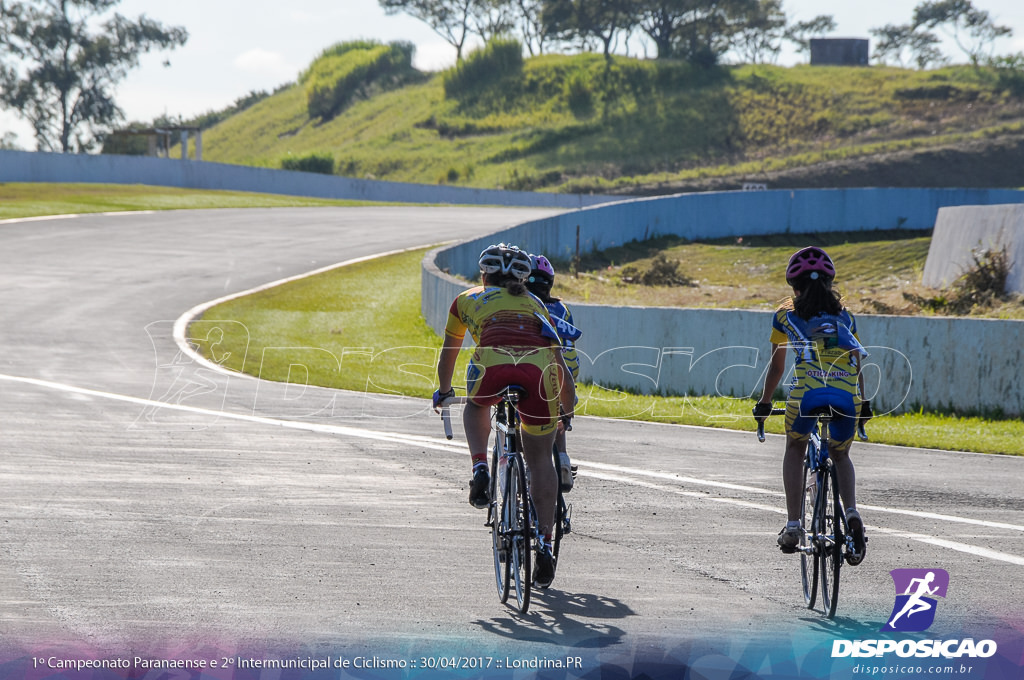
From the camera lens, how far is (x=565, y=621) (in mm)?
6145

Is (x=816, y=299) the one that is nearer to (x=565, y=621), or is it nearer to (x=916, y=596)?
(x=916, y=596)

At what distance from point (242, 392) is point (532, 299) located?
361 inches

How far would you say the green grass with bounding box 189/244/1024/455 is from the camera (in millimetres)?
14109

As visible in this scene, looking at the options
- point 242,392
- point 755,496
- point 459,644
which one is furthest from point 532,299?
point 242,392

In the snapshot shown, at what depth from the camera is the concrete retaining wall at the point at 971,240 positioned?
22562mm

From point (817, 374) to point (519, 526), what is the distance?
1838 mm

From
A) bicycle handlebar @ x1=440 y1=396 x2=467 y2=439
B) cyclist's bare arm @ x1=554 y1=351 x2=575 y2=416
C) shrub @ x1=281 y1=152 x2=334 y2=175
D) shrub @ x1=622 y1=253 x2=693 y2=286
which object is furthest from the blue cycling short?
shrub @ x1=281 y1=152 x2=334 y2=175

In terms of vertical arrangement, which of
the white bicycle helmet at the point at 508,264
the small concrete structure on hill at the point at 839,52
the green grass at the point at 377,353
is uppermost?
the small concrete structure on hill at the point at 839,52

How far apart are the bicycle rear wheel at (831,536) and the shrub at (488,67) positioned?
108 m

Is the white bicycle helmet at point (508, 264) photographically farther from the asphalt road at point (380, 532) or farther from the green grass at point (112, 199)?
the green grass at point (112, 199)

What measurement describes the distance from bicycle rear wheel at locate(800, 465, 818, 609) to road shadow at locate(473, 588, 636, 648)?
40.2 inches

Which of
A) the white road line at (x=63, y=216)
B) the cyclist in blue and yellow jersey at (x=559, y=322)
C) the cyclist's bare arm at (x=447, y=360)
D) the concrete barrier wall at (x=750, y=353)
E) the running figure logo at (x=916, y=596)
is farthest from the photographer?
the white road line at (x=63, y=216)

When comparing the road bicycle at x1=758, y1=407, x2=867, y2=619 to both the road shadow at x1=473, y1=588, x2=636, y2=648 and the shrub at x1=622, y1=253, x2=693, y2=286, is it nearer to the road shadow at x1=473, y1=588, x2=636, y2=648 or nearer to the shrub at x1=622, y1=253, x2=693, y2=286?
the road shadow at x1=473, y1=588, x2=636, y2=648

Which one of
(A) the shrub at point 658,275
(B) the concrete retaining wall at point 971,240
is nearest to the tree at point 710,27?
(A) the shrub at point 658,275
